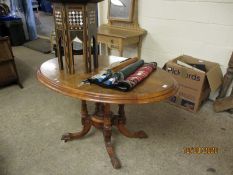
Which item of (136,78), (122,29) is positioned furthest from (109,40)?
(136,78)

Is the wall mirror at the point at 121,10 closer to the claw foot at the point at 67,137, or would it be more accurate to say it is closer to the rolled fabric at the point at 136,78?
the rolled fabric at the point at 136,78

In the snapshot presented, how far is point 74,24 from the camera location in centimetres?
118

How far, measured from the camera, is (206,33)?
2230 mm

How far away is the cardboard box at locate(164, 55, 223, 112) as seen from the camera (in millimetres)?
2084

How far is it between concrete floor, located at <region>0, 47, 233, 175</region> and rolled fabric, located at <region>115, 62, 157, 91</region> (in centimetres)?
72

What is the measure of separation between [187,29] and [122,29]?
85 centimetres

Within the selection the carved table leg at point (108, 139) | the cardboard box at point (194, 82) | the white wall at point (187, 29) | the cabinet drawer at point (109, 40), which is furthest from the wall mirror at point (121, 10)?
the carved table leg at point (108, 139)

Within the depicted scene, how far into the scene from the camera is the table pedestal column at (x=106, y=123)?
1.54m

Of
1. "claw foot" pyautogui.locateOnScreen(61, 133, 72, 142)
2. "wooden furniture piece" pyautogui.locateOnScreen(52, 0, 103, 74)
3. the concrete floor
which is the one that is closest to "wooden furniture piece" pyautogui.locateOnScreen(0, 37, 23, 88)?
the concrete floor

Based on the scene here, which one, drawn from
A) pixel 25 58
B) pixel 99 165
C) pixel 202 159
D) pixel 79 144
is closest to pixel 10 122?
pixel 79 144

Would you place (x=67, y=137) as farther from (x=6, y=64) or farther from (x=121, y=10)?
(x=121, y=10)

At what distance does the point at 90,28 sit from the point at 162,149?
1.12 metres

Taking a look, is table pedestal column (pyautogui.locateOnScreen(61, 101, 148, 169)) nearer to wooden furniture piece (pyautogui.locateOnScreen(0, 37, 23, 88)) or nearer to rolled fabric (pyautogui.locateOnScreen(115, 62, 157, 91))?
rolled fabric (pyautogui.locateOnScreen(115, 62, 157, 91))

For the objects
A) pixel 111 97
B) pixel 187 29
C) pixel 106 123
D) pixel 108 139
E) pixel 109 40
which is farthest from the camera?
pixel 109 40
